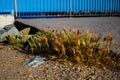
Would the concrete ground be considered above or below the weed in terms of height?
above

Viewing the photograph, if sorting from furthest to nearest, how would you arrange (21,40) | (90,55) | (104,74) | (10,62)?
1. (21,40)
2. (10,62)
3. (90,55)
4. (104,74)

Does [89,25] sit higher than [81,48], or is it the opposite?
[89,25]

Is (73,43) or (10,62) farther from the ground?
(73,43)

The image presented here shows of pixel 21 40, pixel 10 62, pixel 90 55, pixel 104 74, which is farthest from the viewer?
pixel 21 40

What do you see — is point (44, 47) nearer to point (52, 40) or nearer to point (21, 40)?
point (52, 40)

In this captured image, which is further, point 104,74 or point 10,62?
point 10,62

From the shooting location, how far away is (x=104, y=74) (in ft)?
16.9

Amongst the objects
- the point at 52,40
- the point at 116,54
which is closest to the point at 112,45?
the point at 116,54

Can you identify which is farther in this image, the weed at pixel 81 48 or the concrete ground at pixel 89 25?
the concrete ground at pixel 89 25

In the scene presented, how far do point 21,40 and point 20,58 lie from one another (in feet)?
4.46

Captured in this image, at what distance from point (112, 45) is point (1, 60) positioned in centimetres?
239

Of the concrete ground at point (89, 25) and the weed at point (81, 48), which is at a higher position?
A: the concrete ground at point (89, 25)

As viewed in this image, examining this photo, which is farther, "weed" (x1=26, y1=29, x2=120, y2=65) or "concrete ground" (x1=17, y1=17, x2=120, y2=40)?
"concrete ground" (x1=17, y1=17, x2=120, y2=40)

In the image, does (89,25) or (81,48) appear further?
(89,25)
